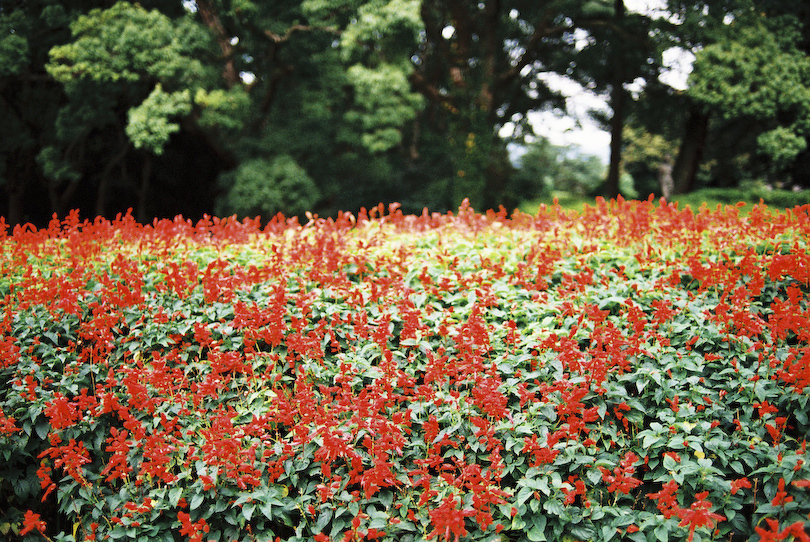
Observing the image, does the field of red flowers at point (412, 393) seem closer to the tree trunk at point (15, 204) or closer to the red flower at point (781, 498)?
the red flower at point (781, 498)

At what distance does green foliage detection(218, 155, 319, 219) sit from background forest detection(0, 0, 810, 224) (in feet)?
0.16

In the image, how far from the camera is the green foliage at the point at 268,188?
12.3 metres

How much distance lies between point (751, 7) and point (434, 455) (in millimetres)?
14708

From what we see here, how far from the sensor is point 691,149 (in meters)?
14.7

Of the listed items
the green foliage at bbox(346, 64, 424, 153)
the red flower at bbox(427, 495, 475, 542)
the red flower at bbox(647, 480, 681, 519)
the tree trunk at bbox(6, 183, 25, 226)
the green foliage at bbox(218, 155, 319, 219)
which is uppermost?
the green foliage at bbox(346, 64, 424, 153)

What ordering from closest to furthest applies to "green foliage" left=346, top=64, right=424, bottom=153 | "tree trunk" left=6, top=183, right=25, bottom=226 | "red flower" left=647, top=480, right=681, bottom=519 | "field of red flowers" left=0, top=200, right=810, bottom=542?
1. "red flower" left=647, top=480, right=681, bottom=519
2. "field of red flowers" left=0, top=200, right=810, bottom=542
3. "green foliage" left=346, top=64, right=424, bottom=153
4. "tree trunk" left=6, top=183, right=25, bottom=226

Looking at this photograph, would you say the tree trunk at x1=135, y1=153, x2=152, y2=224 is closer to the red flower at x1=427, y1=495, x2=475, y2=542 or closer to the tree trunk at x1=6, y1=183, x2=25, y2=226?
the tree trunk at x1=6, y1=183, x2=25, y2=226

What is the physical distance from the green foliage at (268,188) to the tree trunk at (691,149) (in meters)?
10.3

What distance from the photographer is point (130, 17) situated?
34.3 feet

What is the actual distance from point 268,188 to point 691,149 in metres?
11.7

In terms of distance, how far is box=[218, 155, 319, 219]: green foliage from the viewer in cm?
1232

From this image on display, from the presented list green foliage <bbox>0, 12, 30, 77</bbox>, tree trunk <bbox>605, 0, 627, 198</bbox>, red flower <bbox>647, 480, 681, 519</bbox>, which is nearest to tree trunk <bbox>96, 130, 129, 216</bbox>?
green foliage <bbox>0, 12, 30, 77</bbox>

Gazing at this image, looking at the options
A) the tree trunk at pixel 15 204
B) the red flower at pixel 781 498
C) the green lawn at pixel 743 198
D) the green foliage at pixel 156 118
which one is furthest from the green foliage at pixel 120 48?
the red flower at pixel 781 498

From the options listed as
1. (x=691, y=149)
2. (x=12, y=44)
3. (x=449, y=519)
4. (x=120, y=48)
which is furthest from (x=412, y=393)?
(x=691, y=149)
